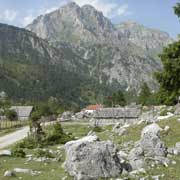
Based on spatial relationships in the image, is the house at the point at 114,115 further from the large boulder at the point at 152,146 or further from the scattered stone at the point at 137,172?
the scattered stone at the point at 137,172

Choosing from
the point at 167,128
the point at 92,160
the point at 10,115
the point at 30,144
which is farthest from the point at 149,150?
the point at 10,115

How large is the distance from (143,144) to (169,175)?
14.8 ft

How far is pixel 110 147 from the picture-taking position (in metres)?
19.3

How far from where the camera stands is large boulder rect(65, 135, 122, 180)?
59.4 ft

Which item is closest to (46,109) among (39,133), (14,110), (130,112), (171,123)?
(14,110)

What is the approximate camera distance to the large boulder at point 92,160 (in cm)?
1809

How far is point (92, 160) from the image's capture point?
60.6ft

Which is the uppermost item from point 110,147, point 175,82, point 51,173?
point 175,82

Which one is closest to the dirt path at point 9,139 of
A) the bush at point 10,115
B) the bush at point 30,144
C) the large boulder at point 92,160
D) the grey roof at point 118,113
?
the bush at point 30,144

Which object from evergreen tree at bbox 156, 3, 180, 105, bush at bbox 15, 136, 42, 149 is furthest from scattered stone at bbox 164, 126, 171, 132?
bush at bbox 15, 136, 42, 149

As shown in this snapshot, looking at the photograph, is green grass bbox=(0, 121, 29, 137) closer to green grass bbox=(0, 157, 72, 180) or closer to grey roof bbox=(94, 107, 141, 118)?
grey roof bbox=(94, 107, 141, 118)

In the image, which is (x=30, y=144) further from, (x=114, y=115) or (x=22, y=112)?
(x=22, y=112)

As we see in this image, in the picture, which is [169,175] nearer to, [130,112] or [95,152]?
[95,152]

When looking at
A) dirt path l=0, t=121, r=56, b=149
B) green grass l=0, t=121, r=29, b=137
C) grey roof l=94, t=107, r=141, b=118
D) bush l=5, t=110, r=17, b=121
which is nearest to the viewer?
dirt path l=0, t=121, r=56, b=149
